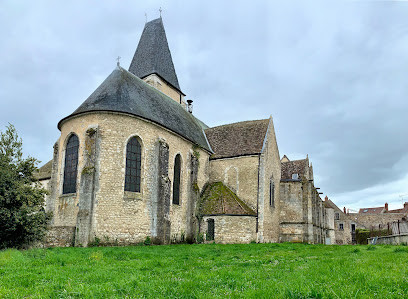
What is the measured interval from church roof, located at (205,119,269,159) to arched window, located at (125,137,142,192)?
910cm

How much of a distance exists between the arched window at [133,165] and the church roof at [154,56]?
15582 mm

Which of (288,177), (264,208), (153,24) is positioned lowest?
(264,208)

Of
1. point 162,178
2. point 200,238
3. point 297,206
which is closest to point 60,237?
point 162,178

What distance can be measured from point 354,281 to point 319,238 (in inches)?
1218

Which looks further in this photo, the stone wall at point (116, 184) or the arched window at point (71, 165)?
the arched window at point (71, 165)

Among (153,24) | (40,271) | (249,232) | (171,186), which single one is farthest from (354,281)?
(153,24)

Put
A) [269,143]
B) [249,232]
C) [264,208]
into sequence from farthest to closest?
[269,143] → [264,208] → [249,232]

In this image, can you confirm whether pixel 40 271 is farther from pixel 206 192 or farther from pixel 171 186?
pixel 206 192

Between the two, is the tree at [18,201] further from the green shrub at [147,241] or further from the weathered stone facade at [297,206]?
the weathered stone facade at [297,206]

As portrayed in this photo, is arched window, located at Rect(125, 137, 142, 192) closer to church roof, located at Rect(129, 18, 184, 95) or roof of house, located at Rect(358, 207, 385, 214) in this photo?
church roof, located at Rect(129, 18, 184, 95)

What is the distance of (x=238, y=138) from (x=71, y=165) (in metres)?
14.3

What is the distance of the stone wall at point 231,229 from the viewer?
23.0 m

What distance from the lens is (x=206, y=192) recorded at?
2580 centimetres

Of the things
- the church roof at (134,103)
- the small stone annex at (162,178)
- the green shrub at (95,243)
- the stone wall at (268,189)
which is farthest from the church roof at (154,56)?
the green shrub at (95,243)
